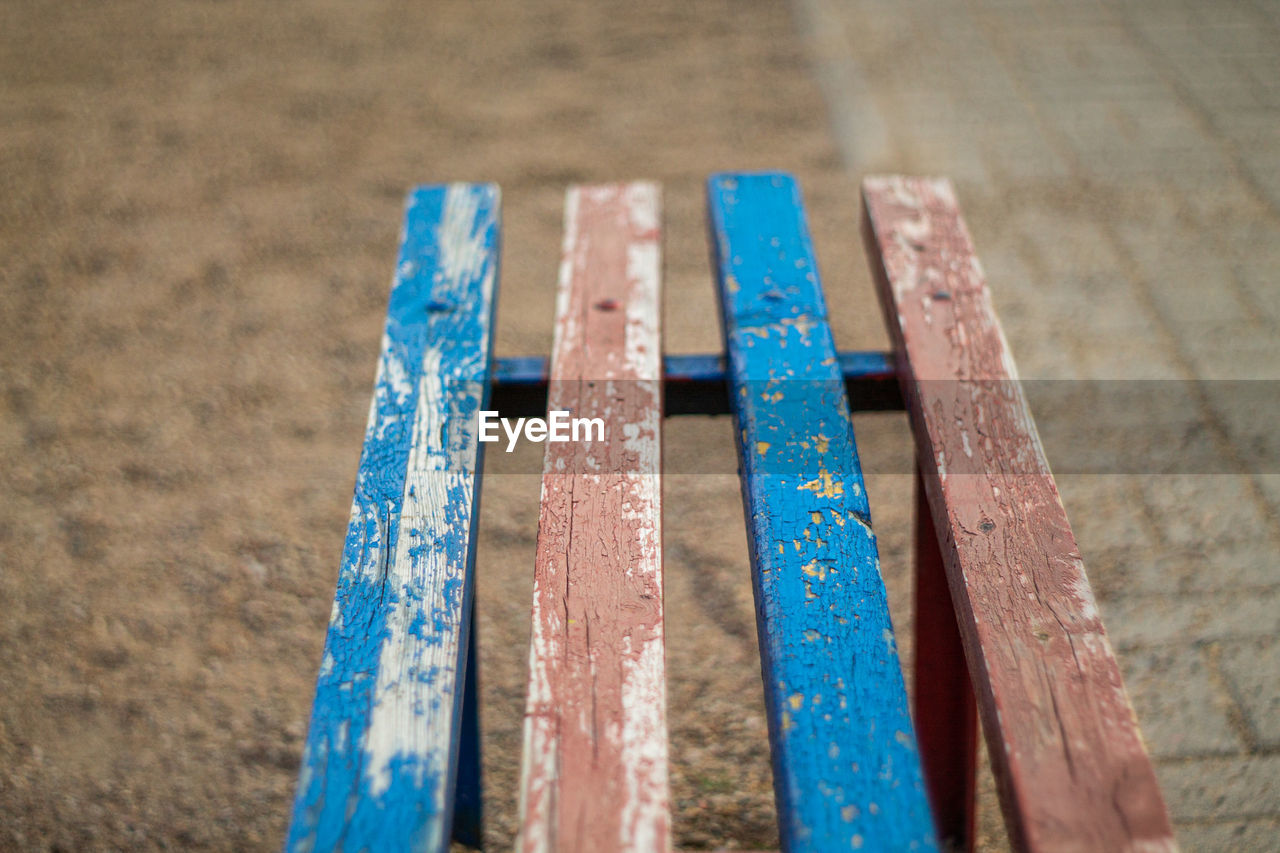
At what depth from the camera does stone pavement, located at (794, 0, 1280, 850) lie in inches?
73.2

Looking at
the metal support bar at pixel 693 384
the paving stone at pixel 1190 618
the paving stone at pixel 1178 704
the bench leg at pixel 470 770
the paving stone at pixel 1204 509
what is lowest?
the bench leg at pixel 470 770

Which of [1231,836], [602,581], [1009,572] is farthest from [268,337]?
[1231,836]

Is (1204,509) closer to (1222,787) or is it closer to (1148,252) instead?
(1222,787)

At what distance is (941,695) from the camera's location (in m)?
1.47

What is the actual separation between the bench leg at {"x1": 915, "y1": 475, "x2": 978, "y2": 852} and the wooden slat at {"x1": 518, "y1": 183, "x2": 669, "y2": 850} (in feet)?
1.58

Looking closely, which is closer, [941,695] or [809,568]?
[809,568]

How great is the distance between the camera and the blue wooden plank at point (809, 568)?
85cm

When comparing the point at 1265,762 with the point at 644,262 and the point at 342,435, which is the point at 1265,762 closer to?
the point at 644,262

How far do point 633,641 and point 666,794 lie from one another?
160 millimetres

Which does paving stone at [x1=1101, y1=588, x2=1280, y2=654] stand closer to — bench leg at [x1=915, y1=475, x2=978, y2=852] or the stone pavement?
the stone pavement

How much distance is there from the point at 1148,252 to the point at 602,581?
2.67 m

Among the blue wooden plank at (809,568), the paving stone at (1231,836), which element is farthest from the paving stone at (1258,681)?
the blue wooden plank at (809,568)

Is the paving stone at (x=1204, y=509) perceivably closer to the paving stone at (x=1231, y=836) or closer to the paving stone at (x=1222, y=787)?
the paving stone at (x=1222, y=787)

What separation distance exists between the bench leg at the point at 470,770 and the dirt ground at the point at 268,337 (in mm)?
118
